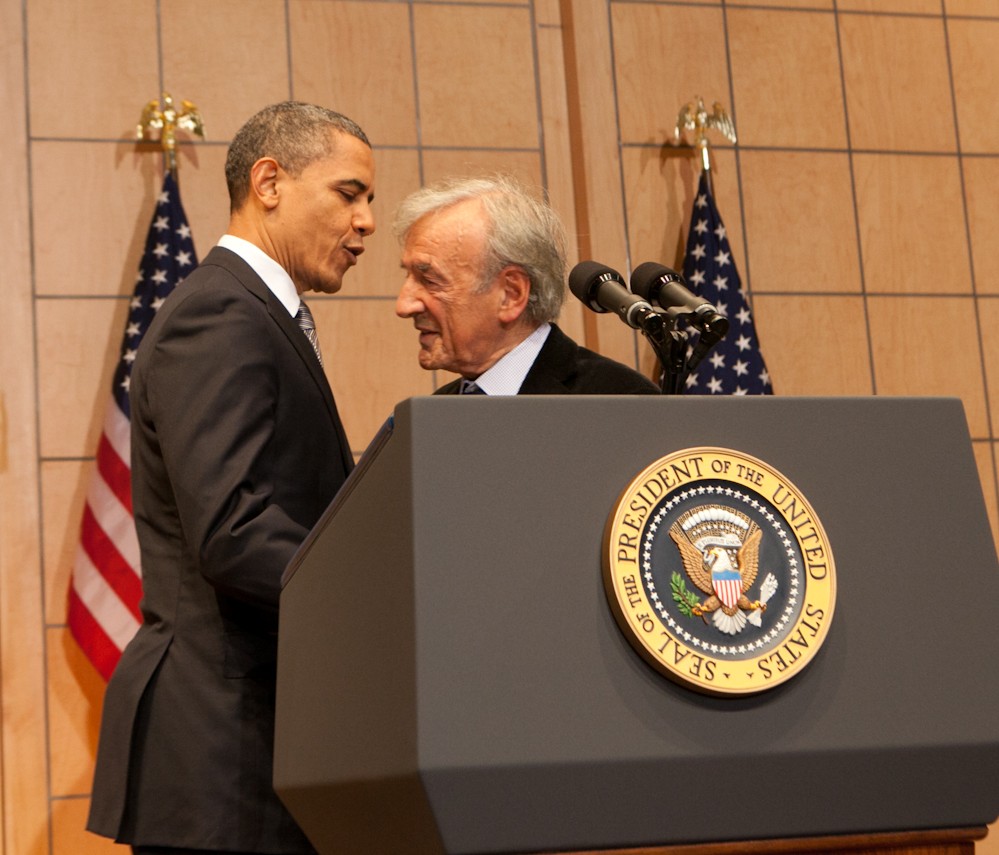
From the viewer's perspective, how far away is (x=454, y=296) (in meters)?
2.59

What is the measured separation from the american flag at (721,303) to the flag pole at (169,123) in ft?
5.99

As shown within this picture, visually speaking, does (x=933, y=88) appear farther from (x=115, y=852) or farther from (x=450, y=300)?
(x=115, y=852)

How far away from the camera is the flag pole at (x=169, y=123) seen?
4.63 meters

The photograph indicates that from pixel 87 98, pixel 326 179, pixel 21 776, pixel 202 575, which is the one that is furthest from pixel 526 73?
pixel 202 575

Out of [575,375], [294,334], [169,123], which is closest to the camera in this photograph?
[294,334]

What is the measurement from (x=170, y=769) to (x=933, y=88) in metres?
4.61

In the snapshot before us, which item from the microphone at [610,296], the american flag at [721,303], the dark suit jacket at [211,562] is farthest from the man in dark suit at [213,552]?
the american flag at [721,303]

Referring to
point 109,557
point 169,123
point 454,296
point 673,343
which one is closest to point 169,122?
point 169,123

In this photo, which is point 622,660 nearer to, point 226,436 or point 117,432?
point 226,436

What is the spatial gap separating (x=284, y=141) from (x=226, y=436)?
0.84 meters

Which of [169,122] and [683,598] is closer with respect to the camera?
[683,598]

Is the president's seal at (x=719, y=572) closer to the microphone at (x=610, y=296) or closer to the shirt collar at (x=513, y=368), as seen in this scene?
the microphone at (x=610, y=296)

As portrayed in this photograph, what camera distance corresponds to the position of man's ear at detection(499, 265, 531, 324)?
254 centimetres

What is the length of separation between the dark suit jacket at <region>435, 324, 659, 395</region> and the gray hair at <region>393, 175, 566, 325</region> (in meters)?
0.08
